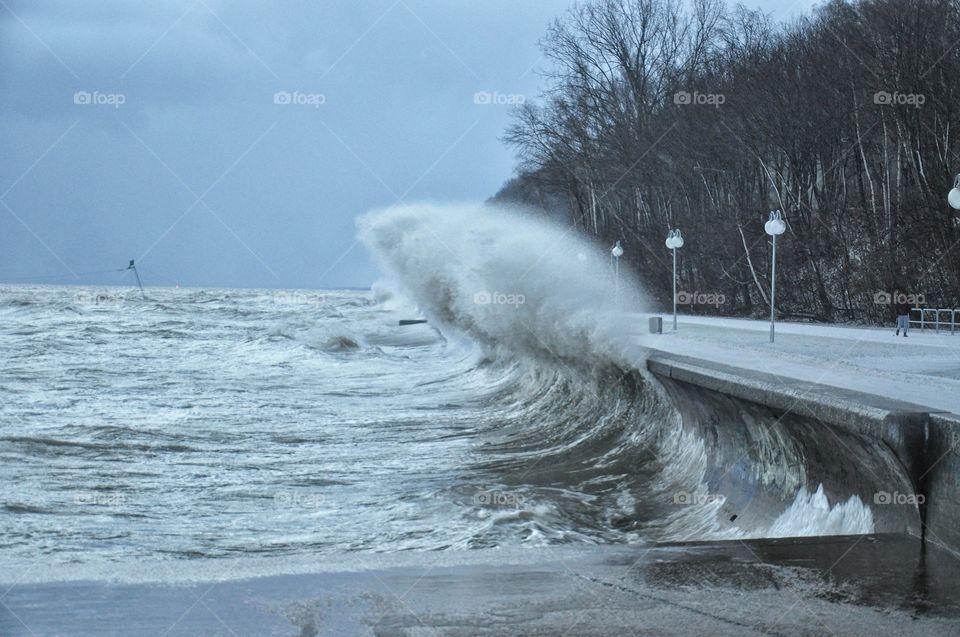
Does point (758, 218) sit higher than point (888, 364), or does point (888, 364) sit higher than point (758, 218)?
point (758, 218)

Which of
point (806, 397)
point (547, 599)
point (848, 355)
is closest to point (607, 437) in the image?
point (848, 355)

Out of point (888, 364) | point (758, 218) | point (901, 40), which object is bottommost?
point (888, 364)

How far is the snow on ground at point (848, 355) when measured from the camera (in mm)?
9414

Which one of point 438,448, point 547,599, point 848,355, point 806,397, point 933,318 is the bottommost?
point 438,448

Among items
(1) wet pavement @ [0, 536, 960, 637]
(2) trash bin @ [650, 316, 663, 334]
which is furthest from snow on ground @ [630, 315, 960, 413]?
(1) wet pavement @ [0, 536, 960, 637]

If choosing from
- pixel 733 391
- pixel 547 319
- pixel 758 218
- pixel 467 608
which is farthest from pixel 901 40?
pixel 467 608

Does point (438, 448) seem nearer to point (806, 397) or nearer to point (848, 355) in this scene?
point (806, 397)

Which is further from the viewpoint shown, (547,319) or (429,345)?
(429,345)

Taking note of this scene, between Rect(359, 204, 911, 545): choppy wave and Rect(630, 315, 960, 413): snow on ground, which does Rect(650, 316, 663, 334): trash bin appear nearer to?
Rect(630, 315, 960, 413): snow on ground

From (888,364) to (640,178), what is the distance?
31.1m

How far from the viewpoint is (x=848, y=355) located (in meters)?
14.1

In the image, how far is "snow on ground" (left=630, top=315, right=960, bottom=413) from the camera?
371 inches

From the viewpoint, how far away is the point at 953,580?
16.1 feet

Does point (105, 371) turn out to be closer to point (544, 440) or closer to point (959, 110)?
point (544, 440)
